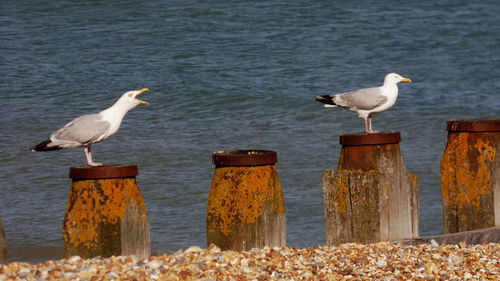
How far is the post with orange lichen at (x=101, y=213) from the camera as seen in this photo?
4.86 m

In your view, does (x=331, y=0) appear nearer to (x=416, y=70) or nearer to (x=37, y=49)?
(x=416, y=70)

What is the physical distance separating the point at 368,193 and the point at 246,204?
1.11 m

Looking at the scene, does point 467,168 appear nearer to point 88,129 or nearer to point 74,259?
point 88,129

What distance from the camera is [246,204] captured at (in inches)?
206

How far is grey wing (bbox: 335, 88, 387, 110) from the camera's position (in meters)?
7.95

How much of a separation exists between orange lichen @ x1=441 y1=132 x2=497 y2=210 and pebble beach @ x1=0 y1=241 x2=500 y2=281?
3.00 ft

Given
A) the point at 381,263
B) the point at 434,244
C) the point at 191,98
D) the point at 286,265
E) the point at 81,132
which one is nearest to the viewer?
the point at 286,265

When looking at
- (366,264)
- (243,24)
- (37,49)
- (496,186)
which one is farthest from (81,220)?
(243,24)

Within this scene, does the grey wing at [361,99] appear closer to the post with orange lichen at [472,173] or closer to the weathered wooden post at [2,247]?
the post with orange lichen at [472,173]

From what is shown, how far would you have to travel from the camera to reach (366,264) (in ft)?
18.4

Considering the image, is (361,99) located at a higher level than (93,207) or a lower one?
higher

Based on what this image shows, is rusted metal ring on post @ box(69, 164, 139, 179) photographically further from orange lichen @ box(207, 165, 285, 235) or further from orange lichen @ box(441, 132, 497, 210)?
orange lichen @ box(441, 132, 497, 210)

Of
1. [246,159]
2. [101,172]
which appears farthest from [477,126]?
[101,172]

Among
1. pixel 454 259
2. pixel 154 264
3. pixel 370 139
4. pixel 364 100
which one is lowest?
pixel 454 259
